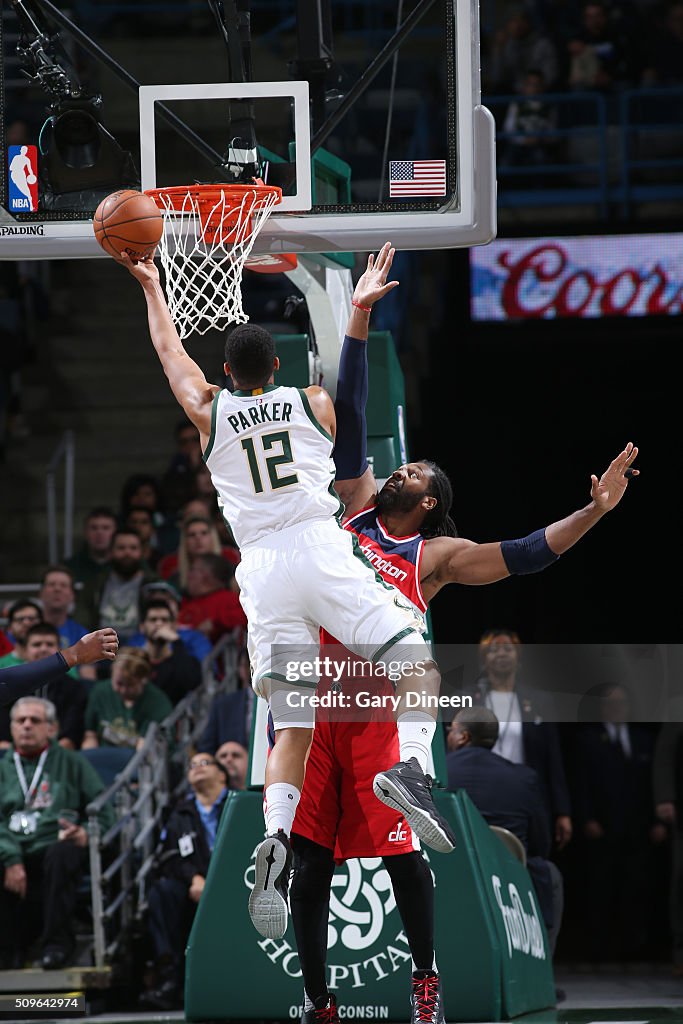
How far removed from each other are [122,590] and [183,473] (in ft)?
5.15

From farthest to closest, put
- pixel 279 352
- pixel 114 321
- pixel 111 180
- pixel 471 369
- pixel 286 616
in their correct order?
pixel 114 321
pixel 471 369
pixel 279 352
pixel 111 180
pixel 286 616

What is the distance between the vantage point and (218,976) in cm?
748

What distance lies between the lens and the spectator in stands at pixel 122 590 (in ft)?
39.7

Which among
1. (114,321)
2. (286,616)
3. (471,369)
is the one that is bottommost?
(286,616)

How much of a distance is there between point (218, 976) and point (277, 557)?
7.99 feet

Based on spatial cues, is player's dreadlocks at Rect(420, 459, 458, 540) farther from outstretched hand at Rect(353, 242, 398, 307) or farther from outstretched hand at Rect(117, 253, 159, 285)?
outstretched hand at Rect(117, 253, 159, 285)

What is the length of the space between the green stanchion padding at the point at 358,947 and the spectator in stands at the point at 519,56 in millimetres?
10497

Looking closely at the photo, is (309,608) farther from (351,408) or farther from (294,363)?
(294,363)

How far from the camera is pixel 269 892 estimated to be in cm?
572

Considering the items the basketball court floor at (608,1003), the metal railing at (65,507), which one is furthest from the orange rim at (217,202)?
the metal railing at (65,507)

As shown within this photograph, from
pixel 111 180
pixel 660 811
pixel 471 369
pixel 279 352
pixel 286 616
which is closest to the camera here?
pixel 286 616

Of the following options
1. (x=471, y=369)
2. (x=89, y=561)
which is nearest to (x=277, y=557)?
(x=89, y=561)

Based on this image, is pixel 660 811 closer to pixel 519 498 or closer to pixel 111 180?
pixel 519 498

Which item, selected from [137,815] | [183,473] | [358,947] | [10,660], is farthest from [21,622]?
[358,947]
